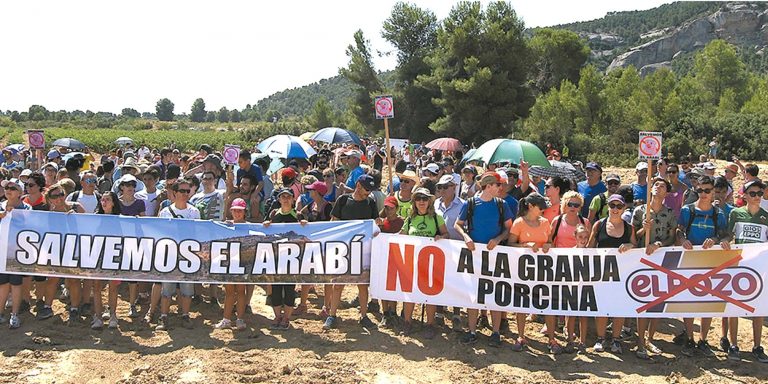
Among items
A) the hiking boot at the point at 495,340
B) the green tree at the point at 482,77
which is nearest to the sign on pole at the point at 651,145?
the hiking boot at the point at 495,340

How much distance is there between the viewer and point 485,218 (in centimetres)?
707

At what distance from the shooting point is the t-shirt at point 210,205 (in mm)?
8047

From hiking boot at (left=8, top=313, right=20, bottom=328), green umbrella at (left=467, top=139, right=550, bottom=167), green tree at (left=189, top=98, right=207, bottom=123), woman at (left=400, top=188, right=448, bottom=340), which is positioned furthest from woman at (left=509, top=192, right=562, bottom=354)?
green tree at (left=189, top=98, right=207, bottom=123)

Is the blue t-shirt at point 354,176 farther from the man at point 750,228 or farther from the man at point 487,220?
the man at point 750,228

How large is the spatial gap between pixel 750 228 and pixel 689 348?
1453mm

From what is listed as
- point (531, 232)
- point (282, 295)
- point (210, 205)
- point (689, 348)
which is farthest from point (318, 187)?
point (689, 348)

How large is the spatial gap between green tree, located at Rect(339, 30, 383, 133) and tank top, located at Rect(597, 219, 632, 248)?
4462 cm

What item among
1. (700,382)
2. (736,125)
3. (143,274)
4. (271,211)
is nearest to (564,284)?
(700,382)

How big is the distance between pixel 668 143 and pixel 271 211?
1198 inches

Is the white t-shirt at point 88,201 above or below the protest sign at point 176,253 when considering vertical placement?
above

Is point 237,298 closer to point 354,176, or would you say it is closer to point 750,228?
point 354,176

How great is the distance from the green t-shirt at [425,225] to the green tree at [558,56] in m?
47.6

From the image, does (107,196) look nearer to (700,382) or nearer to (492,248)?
(492,248)

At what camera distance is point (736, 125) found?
34.3m
